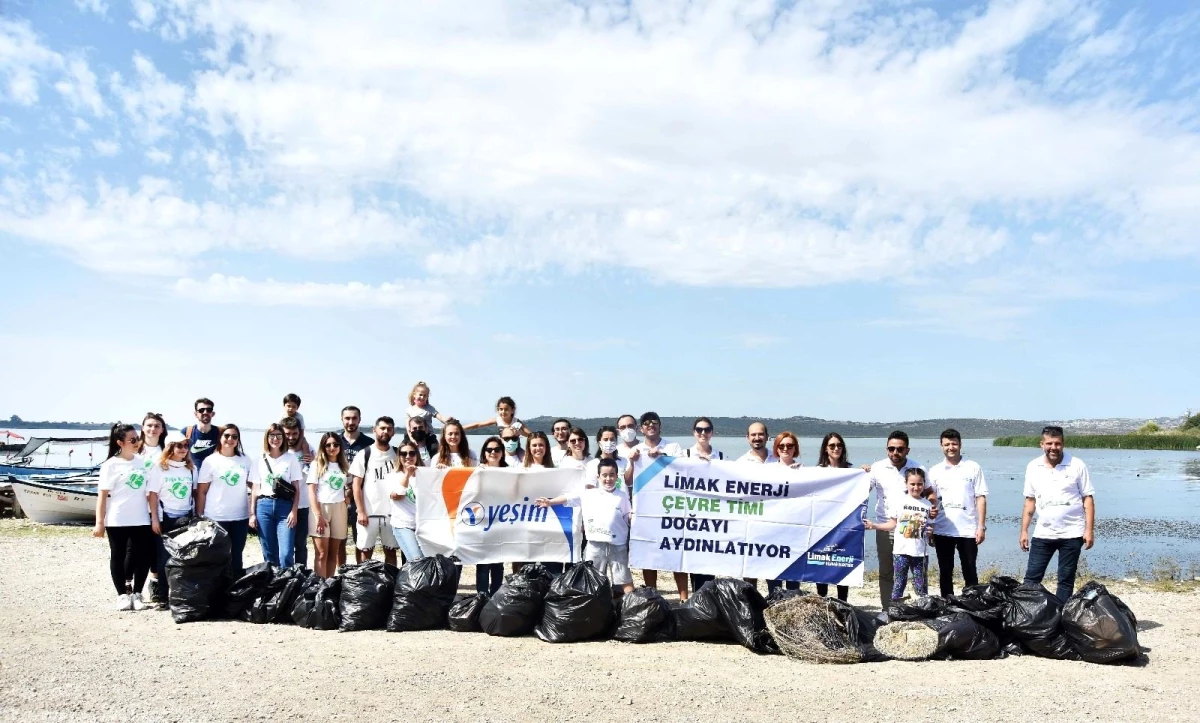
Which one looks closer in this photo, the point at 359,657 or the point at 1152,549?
the point at 359,657

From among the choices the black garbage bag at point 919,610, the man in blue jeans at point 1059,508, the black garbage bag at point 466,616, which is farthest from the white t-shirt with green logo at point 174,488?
the man in blue jeans at point 1059,508

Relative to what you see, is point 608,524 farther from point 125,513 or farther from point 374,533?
point 125,513

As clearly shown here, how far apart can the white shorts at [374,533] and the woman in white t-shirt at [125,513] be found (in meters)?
1.74

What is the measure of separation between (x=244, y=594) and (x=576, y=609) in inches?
107

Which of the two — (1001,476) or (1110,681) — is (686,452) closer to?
(1110,681)

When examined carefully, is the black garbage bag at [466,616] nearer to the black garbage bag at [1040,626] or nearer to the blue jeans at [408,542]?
the blue jeans at [408,542]

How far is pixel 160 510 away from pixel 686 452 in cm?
455

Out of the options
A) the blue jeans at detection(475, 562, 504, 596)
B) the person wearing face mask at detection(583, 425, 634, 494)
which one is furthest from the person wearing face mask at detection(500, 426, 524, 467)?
the blue jeans at detection(475, 562, 504, 596)

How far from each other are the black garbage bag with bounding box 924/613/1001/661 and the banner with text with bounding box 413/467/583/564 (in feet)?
10.0

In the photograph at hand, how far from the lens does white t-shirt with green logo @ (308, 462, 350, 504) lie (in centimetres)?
767

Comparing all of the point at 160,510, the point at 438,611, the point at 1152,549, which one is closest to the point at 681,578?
the point at 438,611

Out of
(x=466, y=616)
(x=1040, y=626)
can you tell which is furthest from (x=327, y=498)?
(x=1040, y=626)

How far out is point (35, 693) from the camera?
5.21 metres

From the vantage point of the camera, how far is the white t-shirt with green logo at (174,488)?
7.50 meters
